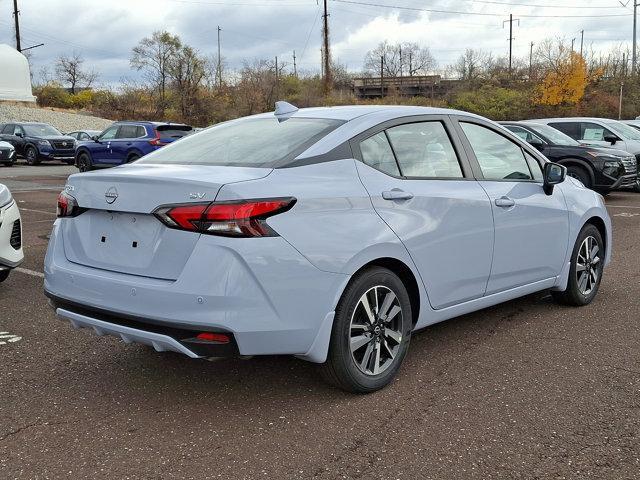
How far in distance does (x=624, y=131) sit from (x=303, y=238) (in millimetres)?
14780

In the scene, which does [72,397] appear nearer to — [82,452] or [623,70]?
[82,452]

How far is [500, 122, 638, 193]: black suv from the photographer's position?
13.1 metres

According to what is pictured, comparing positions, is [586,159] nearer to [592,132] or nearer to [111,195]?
[592,132]

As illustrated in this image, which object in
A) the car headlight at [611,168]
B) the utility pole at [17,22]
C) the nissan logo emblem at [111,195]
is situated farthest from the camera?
the utility pole at [17,22]

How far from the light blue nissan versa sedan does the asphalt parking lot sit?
0.33 meters

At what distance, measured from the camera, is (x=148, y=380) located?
12.7 feet

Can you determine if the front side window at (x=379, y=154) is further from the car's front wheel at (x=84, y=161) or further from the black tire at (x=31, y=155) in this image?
the black tire at (x=31, y=155)

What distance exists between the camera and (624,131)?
621 inches

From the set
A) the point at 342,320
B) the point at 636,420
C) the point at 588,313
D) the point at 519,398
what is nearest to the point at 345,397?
the point at 342,320

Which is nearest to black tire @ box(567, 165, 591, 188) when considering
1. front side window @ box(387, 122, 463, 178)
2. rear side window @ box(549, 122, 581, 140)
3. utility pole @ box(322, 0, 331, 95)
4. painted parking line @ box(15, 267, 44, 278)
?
rear side window @ box(549, 122, 581, 140)

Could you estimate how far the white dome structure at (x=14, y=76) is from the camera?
56.6 meters

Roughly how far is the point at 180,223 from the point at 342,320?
953 millimetres

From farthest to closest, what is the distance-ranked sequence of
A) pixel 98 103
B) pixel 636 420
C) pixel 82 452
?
pixel 98 103, pixel 636 420, pixel 82 452

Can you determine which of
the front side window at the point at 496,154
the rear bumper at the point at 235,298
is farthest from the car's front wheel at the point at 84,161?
the rear bumper at the point at 235,298
